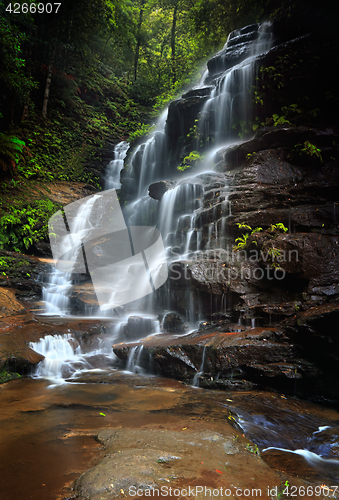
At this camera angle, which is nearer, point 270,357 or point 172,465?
point 172,465

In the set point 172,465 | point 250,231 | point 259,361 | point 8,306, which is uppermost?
point 250,231

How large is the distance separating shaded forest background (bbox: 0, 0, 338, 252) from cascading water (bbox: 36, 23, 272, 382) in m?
2.39

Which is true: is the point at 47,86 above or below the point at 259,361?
above

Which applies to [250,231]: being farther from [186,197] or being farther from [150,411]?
[150,411]

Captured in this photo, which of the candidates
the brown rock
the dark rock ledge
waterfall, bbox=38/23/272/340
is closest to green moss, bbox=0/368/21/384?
the brown rock

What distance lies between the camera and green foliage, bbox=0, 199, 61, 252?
39.0 ft

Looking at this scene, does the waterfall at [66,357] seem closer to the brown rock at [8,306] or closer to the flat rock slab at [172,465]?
the brown rock at [8,306]

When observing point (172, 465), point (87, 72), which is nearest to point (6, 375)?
point (172, 465)

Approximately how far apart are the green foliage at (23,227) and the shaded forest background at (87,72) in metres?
0.04

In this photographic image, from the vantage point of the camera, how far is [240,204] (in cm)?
812

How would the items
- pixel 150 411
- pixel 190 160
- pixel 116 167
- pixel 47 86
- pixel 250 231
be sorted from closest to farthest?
pixel 150 411
pixel 250 231
pixel 190 160
pixel 47 86
pixel 116 167

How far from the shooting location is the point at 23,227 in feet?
40.3

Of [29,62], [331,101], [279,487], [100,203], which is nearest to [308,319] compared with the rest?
[279,487]

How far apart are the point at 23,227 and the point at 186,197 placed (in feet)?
24.8
